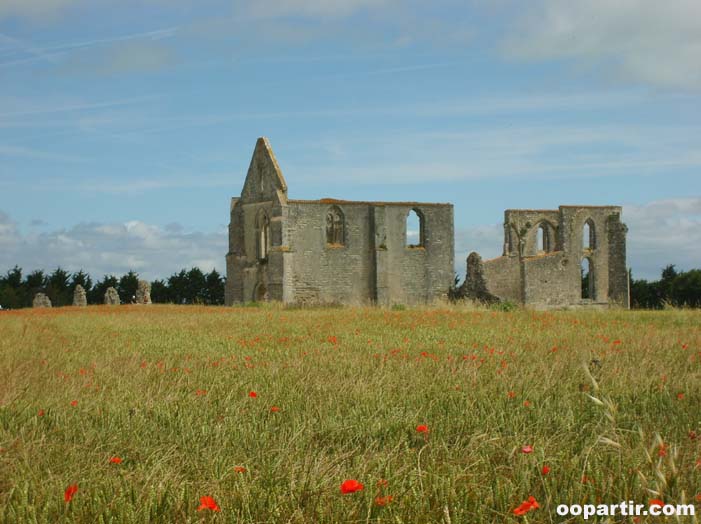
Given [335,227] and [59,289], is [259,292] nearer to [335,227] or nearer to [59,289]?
[335,227]

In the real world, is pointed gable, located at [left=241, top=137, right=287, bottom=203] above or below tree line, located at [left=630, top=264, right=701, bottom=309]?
above

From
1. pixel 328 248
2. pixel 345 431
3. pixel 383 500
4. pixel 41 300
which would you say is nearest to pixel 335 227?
pixel 328 248

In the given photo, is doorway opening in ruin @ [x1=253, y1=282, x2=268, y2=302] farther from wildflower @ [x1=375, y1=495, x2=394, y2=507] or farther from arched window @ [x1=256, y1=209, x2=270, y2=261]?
wildflower @ [x1=375, y1=495, x2=394, y2=507]

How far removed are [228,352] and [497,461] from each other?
6.98 metres

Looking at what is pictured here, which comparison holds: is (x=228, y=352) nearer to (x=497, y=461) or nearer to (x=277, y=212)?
(x=497, y=461)

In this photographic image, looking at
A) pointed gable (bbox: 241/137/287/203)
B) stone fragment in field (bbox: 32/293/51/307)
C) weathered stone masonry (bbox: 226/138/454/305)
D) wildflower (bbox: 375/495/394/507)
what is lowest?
wildflower (bbox: 375/495/394/507)

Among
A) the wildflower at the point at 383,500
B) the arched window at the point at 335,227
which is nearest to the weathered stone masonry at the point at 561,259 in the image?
the arched window at the point at 335,227

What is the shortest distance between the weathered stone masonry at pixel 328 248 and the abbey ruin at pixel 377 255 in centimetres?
5

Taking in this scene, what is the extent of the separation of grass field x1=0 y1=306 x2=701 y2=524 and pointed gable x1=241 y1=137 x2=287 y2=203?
2669cm

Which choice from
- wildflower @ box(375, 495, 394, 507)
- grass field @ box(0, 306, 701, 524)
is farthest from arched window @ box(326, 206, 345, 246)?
wildflower @ box(375, 495, 394, 507)

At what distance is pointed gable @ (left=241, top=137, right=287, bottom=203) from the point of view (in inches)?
1524

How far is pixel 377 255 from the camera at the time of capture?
39.5 meters

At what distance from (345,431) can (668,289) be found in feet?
157

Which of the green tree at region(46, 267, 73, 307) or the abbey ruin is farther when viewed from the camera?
the green tree at region(46, 267, 73, 307)
